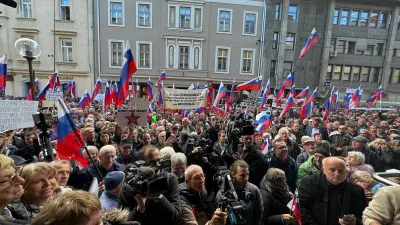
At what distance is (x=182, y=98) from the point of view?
7.70 metres

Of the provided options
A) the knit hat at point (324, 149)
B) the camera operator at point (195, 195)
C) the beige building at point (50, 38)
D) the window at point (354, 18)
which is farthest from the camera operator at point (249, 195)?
the window at point (354, 18)

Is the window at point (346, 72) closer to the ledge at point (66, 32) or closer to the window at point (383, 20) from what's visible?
the window at point (383, 20)

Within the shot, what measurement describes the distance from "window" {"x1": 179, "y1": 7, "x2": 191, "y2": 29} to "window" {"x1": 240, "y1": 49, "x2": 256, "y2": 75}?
589cm

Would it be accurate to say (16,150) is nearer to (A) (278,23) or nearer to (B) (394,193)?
(B) (394,193)

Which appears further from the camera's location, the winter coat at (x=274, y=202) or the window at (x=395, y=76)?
the window at (x=395, y=76)

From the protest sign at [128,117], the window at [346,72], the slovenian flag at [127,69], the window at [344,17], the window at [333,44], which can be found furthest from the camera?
the window at [346,72]

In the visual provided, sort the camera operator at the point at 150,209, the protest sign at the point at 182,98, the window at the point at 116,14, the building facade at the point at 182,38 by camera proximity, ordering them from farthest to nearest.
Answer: the building facade at the point at 182,38 → the window at the point at 116,14 → the protest sign at the point at 182,98 → the camera operator at the point at 150,209

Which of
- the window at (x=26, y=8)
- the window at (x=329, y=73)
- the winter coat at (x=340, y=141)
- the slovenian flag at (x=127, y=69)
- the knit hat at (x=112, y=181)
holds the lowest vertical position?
the winter coat at (x=340, y=141)

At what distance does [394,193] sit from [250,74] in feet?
71.4

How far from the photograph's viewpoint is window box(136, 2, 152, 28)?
69.7 feet

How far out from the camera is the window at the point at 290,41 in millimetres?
24031

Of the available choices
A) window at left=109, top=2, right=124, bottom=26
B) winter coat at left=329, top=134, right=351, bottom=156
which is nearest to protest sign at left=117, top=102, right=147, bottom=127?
winter coat at left=329, top=134, right=351, bottom=156

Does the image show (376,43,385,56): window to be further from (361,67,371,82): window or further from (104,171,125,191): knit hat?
(104,171,125,191): knit hat

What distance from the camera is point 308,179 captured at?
2768 millimetres
